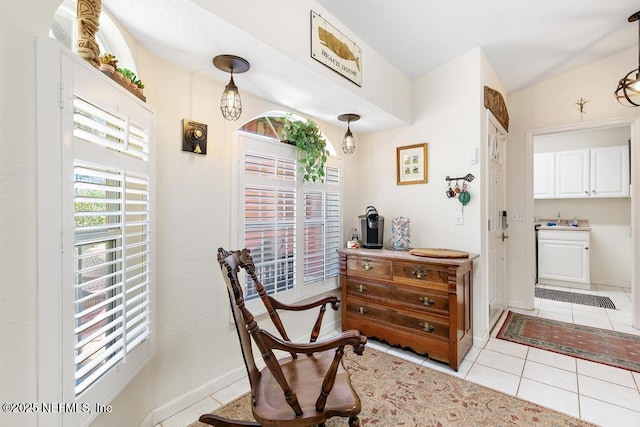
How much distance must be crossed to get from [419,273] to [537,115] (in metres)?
2.84

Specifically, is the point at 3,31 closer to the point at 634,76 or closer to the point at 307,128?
the point at 307,128

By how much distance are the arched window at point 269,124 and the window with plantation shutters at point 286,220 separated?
175 mm

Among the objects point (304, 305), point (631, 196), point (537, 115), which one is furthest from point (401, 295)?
point (537, 115)

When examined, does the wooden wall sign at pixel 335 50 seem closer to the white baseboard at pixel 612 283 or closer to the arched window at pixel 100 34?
the arched window at pixel 100 34

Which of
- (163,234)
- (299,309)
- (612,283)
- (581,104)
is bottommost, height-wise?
(612,283)

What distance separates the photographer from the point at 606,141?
457cm

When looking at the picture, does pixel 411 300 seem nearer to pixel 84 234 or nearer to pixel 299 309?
pixel 299 309

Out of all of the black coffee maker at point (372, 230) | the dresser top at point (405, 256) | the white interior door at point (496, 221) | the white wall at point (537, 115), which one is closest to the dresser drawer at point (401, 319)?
the dresser top at point (405, 256)

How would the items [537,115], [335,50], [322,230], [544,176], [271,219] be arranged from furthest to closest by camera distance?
1. [544,176]
2. [537,115]
3. [322,230]
4. [271,219]
5. [335,50]

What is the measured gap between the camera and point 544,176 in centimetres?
500

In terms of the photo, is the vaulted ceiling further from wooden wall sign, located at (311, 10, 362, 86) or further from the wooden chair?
the wooden chair

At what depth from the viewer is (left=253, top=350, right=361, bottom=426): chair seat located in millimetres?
1179

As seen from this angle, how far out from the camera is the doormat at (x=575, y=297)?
382 centimetres

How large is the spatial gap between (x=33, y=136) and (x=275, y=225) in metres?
1.59
